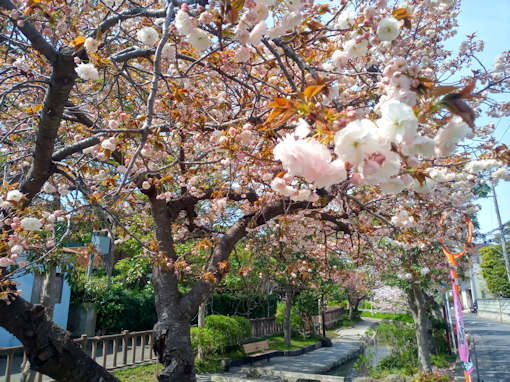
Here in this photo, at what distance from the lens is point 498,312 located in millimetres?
24766

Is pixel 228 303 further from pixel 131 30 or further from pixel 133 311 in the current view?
pixel 131 30

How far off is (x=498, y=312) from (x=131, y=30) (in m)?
29.7

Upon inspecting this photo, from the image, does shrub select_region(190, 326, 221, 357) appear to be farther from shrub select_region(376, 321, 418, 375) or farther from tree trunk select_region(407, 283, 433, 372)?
tree trunk select_region(407, 283, 433, 372)

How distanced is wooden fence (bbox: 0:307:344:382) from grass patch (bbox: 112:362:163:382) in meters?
0.22

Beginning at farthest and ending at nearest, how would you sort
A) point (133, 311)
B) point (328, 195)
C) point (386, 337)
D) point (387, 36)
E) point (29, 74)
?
point (133, 311) → point (386, 337) → point (29, 74) → point (328, 195) → point (387, 36)

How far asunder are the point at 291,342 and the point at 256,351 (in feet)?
9.84

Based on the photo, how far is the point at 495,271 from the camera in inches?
1188

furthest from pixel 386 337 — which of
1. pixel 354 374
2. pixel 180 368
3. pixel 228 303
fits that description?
pixel 180 368

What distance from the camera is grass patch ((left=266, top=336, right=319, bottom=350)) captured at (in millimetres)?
12163

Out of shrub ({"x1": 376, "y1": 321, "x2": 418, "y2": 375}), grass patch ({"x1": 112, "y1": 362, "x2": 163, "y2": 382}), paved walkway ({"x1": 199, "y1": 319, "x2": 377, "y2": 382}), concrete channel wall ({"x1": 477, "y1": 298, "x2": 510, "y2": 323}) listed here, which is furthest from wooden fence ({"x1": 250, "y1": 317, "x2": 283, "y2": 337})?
concrete channel wall ({"x1": 477, "y1": 298, "x2": 510, "y2": 323})

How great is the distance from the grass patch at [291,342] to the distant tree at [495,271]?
2333 centimetres

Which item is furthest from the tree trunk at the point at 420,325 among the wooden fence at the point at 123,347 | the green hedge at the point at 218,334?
the wooden fence at the point at 123,347

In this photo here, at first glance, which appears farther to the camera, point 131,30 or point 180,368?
point 131,30

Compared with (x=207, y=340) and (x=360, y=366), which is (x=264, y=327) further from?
(x=207, y=340)
